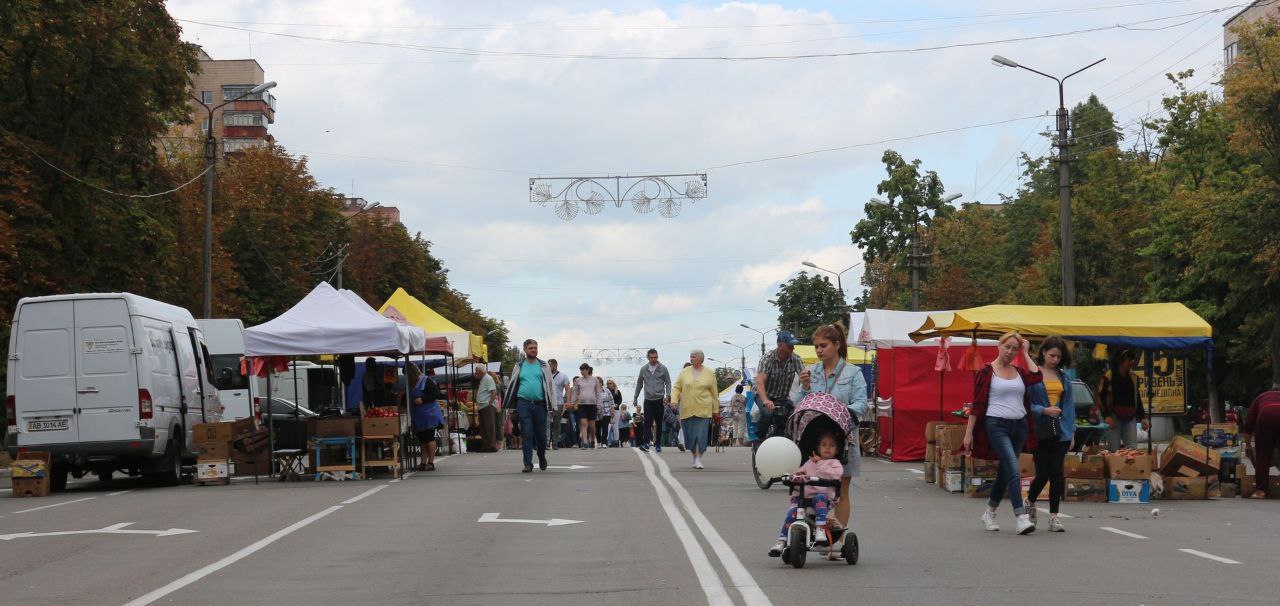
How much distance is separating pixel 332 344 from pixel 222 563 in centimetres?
1117

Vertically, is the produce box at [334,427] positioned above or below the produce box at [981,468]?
above

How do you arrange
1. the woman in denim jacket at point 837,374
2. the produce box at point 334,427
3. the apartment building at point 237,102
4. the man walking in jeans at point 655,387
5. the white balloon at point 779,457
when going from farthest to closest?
the apartment building at point 237,102 < the man walking in jeans at point 655,387 < the produce box at point 334,427 < the woman in denim jacket at point 837,374 < the white balloon at point 779,457

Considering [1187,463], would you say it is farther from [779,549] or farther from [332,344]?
[332,344]

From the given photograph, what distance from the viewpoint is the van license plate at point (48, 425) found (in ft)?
71.9

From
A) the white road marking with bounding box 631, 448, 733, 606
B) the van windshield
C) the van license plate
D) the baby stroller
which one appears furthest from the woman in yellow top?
the baby stroller

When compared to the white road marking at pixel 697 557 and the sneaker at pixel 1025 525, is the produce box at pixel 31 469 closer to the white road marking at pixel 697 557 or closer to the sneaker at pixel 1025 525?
the white road marking at pixel 697 557

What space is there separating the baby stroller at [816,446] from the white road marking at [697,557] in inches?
23.7

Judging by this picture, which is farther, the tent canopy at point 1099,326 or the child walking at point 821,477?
the tent canopy at point 1099,326

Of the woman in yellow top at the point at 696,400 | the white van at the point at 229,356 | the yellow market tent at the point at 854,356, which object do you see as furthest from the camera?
the yellow market tent at the point at 854,356

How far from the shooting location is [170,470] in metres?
23.0

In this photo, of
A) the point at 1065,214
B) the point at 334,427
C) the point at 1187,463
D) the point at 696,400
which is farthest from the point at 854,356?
the point at 1187,463

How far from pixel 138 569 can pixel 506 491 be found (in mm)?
8240

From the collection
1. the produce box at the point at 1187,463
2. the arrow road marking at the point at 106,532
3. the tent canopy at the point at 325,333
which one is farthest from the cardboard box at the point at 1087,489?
the arrow road marking at the point at 106,532

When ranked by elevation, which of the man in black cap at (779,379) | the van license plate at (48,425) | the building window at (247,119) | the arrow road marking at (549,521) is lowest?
the arrow road marking at (549,521)
